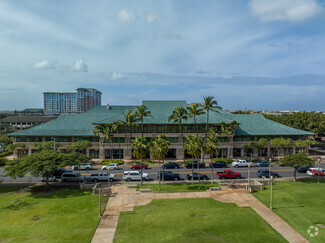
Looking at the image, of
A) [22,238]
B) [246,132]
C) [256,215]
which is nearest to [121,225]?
[22,238]

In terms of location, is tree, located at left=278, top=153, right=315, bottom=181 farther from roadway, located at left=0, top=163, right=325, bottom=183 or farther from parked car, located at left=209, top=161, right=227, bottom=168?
parked car, located at left=209, top=161, right=227, bottom=168

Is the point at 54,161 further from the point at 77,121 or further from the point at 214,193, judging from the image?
the point at 77,121

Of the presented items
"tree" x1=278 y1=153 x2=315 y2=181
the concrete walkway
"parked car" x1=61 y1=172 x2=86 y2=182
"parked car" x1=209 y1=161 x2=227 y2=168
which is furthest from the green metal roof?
the concrete walkway

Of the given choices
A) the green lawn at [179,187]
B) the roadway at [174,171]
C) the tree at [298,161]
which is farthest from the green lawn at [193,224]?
the tree at [298,161]

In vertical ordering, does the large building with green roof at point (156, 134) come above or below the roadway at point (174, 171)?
above

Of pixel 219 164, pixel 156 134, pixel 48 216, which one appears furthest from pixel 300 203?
pixel 156 134

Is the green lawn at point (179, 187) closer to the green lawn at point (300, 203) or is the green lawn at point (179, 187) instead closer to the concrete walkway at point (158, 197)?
the concrete walkway at point (158, 197)
